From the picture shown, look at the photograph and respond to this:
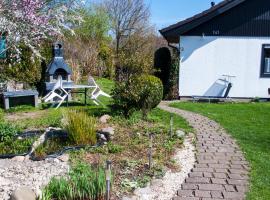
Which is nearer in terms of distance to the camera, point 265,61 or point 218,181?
point 218,181

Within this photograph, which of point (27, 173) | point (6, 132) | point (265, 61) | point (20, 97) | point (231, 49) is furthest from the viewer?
point (265, 61)

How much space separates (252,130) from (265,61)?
634cm

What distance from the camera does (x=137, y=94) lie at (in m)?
8.66

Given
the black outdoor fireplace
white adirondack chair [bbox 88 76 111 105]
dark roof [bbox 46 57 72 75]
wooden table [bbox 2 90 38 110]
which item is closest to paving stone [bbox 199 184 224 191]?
white adirondack chair [bbox 88 76 111 105]

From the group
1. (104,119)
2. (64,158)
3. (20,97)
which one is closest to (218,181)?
(64,158)

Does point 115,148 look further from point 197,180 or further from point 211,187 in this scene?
point 211,187

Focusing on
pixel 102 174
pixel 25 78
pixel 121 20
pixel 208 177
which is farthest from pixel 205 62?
pixel 121 20

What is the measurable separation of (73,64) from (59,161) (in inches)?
417

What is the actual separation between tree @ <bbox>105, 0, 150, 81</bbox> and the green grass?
699 inches

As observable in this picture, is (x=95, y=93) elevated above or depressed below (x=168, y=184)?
above

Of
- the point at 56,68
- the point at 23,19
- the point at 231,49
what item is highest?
Answer: the point at 23,19


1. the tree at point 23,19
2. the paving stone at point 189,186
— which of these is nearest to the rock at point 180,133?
the paving stone at point 189,186

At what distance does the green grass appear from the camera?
514 cm

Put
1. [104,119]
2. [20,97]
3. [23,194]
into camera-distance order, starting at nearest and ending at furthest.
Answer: [23,194], [104,119], [20,97]
